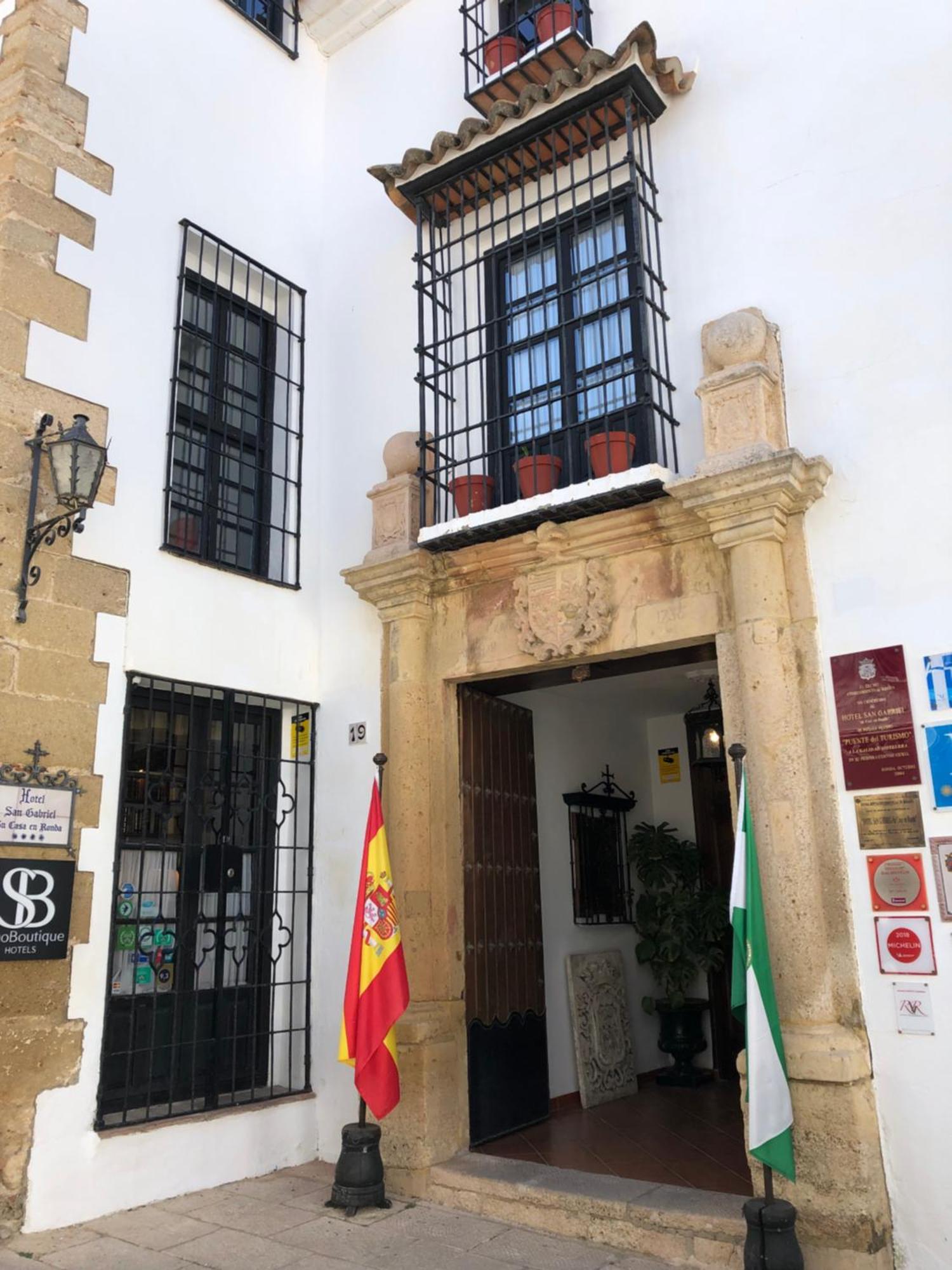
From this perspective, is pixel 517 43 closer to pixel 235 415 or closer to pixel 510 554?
pixel 235 415

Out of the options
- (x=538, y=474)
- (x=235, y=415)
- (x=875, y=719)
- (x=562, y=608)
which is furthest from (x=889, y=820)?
(x=235, y=415)

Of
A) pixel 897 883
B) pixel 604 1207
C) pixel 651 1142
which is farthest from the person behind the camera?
pixel 651 1142

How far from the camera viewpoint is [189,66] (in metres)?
6.24

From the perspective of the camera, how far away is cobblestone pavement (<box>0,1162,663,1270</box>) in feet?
13.4

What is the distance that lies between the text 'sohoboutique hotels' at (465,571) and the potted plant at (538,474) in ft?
0.09

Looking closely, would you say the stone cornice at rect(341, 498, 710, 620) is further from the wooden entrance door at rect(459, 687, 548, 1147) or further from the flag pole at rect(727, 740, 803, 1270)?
the flag pole at rect(727, 740, 803, 1270)

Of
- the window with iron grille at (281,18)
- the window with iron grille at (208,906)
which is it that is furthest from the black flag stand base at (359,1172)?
the window with iron grille at (281,18)

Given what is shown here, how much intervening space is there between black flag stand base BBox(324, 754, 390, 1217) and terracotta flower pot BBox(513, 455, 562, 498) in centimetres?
312

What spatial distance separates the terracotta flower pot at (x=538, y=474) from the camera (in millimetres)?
5324

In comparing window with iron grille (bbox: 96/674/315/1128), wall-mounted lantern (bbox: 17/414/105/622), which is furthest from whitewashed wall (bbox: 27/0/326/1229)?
wall-mounted lantern (bbox: 17/414/105/622)

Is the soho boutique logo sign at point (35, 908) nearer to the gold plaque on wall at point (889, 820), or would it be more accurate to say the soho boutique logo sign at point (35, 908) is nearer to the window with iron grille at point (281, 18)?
the gold plaque on wall at point (889, 820)

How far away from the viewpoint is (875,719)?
4.27m

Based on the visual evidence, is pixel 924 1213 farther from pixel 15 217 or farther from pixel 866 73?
pixel 15 217

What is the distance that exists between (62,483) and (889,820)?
3.88 m
